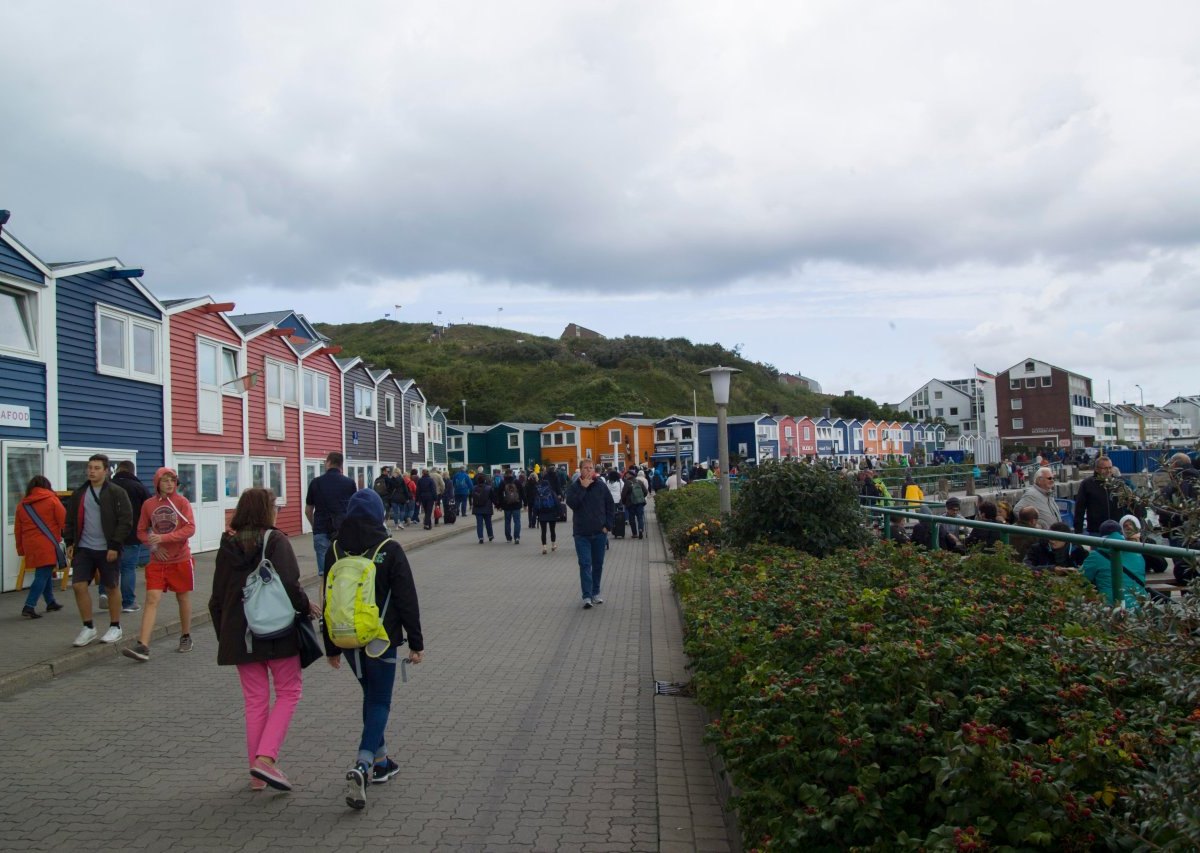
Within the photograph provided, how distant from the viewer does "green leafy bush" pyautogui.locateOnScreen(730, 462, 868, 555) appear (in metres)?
10.3

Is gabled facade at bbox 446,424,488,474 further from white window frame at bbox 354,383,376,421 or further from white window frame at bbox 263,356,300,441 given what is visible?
white window frame at bbox 263,356,300,441

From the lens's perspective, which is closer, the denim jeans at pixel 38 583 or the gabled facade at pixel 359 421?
the denim jeans at pixel 38 583

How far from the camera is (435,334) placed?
173375 millimetres

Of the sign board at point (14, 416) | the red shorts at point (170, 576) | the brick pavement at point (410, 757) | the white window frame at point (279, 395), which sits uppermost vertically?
the white window frame at point (279, 395)

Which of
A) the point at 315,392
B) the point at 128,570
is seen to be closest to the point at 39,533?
the point at 128,570

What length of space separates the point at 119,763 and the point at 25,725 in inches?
58.1

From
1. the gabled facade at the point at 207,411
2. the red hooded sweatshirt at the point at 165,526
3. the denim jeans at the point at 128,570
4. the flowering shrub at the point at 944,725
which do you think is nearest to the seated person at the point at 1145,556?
the flowering shrub at the point at 944,725

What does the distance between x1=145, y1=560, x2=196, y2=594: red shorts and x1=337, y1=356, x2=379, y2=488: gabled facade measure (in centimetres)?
2045

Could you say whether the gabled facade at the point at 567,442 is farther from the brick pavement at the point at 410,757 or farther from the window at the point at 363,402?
the brick pavement at the point at 410,757

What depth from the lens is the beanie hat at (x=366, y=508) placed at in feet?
17.0

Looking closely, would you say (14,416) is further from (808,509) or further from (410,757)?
(808,509)

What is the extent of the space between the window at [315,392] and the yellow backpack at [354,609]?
22.4m

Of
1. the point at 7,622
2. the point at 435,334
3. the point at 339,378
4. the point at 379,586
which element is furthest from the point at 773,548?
the point at 435,334

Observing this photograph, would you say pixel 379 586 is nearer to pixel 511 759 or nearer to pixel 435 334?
pixel 511 759
